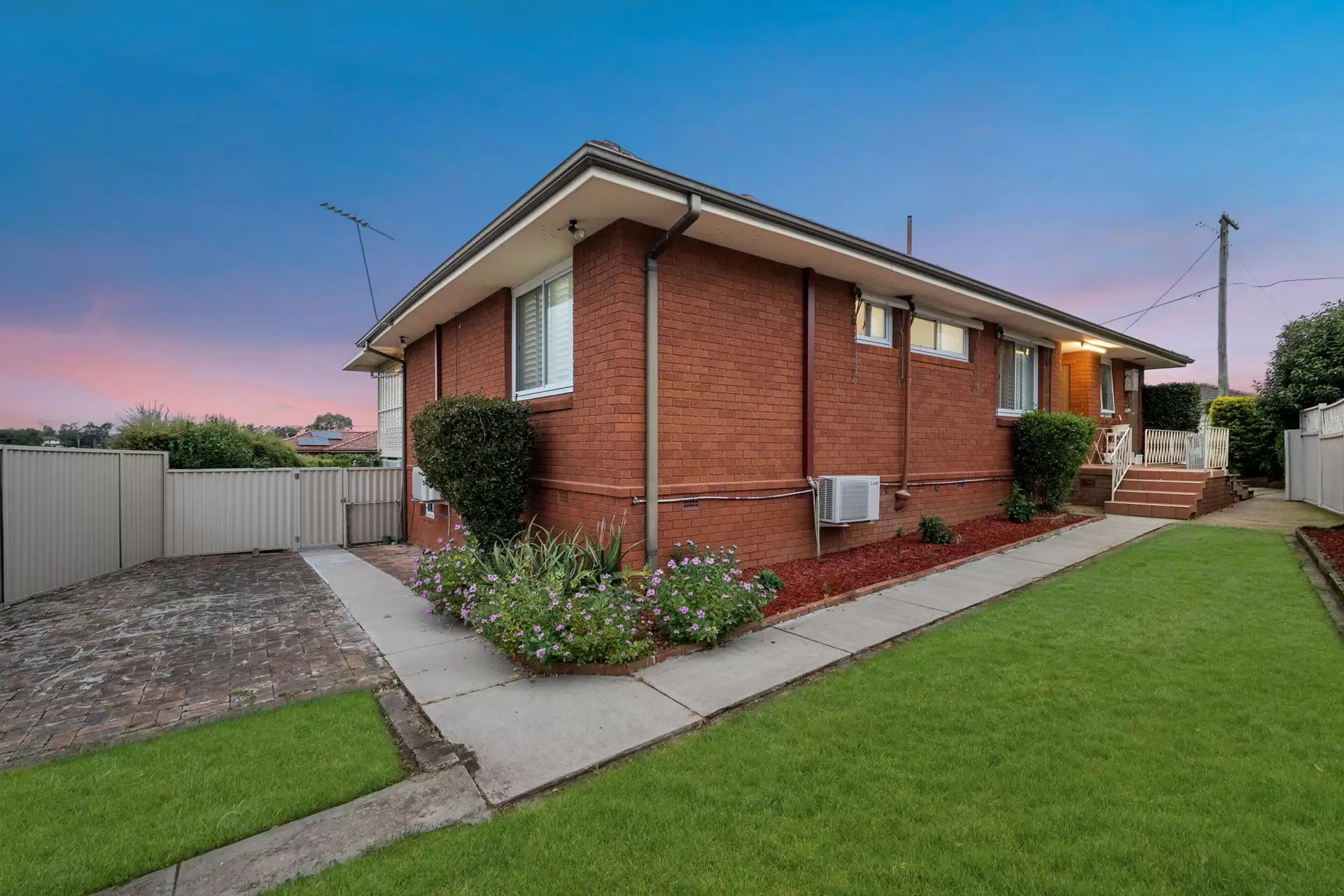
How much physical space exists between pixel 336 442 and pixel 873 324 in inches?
1797

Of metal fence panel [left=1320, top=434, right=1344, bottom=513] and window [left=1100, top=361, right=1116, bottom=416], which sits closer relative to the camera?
metal fence panel [left=1320, top=434, right=1344, bottom=513]

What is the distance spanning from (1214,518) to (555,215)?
13.1 m

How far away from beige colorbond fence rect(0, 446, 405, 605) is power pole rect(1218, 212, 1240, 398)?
29.7m

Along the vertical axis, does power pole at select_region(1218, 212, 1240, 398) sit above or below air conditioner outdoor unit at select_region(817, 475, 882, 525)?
above

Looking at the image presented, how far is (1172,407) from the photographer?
1655 cm

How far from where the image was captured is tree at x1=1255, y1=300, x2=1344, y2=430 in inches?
515

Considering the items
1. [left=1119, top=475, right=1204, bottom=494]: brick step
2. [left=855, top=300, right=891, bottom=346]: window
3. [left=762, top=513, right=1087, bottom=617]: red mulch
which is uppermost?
[left=855, top=300, right=891, bottom=346]: window

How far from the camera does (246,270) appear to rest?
13445 millimetres

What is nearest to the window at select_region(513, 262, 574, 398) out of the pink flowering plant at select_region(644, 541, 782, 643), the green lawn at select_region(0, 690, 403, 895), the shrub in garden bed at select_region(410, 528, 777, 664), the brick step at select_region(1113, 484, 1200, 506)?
the shrub in garden bed at select_region(410, 528, 777, 664)

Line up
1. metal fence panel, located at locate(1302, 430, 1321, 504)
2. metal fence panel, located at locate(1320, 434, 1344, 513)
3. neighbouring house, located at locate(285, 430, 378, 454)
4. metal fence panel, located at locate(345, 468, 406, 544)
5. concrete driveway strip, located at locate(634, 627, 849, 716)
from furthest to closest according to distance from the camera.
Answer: neighbouring house, located at locate(285, 430, 378, 454) < metal fence panel, located at locate(345, 468, 406, 544) < metal fence panel, located at locate(1302, 430, 1321, 504) < metal fence panel, located at locate(1320, 434, 1344, 513) < concrete driveway strip, located at locate(634, 627, 849, 716)

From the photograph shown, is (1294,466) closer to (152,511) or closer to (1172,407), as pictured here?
(1172,407)

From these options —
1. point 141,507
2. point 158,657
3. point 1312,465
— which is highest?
point 1312,465

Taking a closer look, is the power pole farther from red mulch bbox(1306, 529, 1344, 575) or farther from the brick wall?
the brick wall

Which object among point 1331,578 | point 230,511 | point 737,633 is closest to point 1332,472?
point 1331,578
